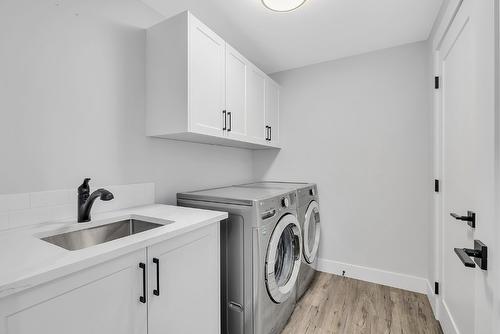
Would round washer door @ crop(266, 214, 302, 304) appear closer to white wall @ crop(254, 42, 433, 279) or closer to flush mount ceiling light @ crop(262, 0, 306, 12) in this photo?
white wall @ crop(254, 42, 433, 279)

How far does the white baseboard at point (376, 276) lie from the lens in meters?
2.29

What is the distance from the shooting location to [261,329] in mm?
1471

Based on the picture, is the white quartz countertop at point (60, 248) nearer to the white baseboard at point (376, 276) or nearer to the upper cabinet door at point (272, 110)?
the upper cabinet door at point (272, 110)

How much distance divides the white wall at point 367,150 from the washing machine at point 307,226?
24cm

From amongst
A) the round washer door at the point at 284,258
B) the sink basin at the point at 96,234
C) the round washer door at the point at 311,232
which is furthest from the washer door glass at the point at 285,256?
the sink basin at the point at 96,234

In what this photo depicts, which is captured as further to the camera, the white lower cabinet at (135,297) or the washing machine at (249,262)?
the washing machine at (249,262)

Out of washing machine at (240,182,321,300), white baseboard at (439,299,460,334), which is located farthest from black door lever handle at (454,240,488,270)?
washing machine at (240,182,321,300)

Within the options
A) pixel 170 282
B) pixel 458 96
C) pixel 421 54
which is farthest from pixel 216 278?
pixel 421 54

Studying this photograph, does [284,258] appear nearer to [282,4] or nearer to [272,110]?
[272,110]

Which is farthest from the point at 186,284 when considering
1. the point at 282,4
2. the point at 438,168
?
the point at 438,168

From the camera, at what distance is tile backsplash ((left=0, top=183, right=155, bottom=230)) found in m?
1.10

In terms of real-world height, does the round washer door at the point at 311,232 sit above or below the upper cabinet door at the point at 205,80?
below

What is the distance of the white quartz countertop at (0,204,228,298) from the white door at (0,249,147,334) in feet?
0.13

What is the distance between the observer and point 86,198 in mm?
1279
